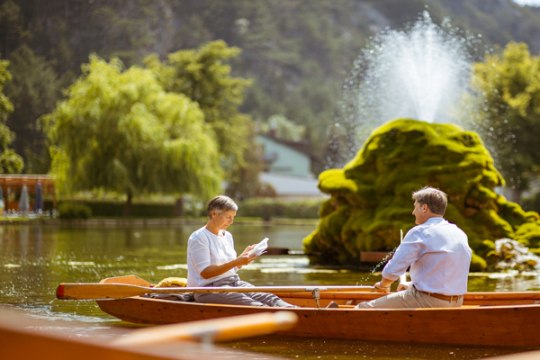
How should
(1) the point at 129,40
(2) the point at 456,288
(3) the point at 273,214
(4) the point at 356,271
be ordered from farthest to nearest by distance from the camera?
(1) the point at 129,40
(3) the point at 273,214
(4) the point at 356,271
(2) the point at 456,288

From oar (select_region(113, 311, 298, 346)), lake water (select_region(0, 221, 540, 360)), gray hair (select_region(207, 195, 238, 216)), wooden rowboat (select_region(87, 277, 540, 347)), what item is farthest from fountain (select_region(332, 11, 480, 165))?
oar (select_region(113, 311, 298, 346))

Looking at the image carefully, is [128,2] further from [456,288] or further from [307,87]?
[456,288]

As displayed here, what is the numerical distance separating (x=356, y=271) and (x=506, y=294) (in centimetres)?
941

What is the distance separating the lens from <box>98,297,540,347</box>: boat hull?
30.9ft

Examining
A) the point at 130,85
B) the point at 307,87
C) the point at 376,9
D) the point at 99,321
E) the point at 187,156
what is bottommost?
the point at 99,321

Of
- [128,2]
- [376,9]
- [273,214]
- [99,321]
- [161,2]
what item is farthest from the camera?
[376,9]

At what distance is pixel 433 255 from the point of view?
30.4 ft

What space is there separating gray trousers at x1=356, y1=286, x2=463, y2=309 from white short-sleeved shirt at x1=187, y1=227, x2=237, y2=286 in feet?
5.05

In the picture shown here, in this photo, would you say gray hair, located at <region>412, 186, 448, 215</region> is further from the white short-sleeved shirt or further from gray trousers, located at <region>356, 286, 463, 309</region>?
the white short-sleeved shirt

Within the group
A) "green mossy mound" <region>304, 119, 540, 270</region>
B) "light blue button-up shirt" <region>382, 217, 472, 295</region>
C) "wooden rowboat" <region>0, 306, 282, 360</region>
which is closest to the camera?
"wooden rowboat" <region>0, 306, 282, 360</region>

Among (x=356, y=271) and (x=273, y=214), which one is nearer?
(x=356, y=271)

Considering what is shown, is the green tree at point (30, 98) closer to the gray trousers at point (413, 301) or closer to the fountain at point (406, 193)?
the fountain at point (406, 193)

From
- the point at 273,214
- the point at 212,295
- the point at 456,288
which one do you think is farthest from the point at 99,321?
the point at 273,214

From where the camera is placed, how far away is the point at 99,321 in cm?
1170
